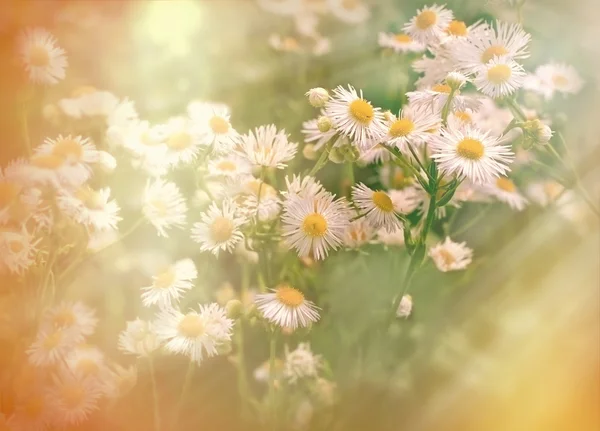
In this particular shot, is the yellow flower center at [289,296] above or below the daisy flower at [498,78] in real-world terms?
below

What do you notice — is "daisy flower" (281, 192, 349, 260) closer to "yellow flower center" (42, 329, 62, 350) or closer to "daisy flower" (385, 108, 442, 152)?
"daisy flower" (385, 108, 442, 152)

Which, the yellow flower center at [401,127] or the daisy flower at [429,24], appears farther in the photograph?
the daisy flower at [429,24]

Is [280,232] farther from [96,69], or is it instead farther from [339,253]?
[96,69]

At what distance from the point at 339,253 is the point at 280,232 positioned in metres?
0.06

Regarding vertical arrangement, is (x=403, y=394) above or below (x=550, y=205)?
below

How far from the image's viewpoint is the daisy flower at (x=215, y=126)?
58 cm

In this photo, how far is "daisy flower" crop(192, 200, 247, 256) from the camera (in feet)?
1.82

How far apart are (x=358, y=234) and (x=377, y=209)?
1.2 inches

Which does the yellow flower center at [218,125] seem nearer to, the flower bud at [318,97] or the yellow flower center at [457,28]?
the flower bud at [318,97]

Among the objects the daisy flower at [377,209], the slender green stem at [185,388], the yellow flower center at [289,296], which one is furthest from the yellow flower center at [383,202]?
the slender green stem at [185,388]

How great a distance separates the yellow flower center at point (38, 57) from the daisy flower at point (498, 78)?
1.46 feet

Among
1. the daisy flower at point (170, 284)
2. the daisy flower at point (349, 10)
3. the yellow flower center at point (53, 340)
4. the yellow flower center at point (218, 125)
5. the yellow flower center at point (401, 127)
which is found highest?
the daisy flower at point (349, 10)

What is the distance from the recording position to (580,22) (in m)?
0.67

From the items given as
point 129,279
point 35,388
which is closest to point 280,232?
point 129,279
